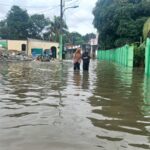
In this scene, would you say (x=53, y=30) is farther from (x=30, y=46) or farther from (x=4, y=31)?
(x=30, y=46)

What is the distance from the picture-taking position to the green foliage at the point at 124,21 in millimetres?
46469

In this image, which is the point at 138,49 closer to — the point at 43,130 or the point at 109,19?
the point at 109,19

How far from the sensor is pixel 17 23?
3322 inches

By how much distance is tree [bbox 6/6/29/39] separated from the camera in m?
84.5

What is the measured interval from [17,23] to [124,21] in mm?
41483

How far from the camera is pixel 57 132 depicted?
20.8ft

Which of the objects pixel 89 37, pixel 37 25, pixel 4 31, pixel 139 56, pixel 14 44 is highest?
pixel 37 25

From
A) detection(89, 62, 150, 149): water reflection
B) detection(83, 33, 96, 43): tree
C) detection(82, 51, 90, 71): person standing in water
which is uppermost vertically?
detection(83, 33, 96, 43): tree

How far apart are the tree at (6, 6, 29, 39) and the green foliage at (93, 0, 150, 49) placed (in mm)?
34483

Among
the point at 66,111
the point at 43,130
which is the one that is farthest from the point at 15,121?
the point at 66,111

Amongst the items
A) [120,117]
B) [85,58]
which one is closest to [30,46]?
[85,58]

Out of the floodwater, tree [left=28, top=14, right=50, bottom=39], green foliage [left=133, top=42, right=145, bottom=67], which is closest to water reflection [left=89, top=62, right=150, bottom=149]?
the floodwater

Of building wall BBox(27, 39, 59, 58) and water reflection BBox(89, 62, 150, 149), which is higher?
building wall BBox(27, 39, 59, 58)

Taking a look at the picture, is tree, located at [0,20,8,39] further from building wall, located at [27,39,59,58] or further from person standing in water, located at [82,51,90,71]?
person standing in water, located at [82,51,90,71]
